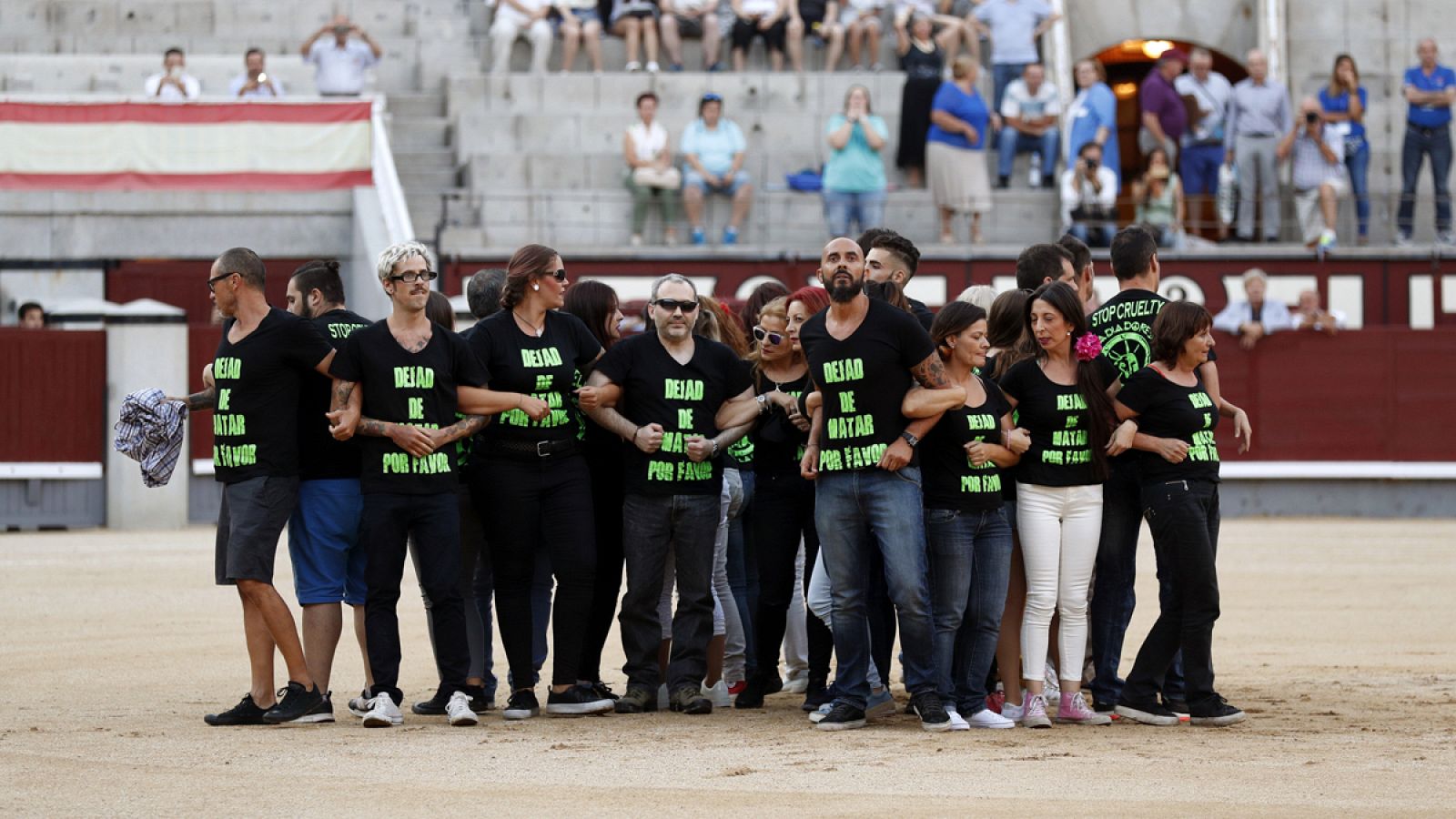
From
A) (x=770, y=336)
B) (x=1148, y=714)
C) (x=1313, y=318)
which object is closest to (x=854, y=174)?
(x=1313, y=318)

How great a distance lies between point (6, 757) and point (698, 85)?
1560 cm

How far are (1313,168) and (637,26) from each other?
7.21 metres

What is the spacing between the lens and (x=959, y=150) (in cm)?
2031

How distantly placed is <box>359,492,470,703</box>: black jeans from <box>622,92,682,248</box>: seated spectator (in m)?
11.9

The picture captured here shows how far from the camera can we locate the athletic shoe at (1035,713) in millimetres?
7988

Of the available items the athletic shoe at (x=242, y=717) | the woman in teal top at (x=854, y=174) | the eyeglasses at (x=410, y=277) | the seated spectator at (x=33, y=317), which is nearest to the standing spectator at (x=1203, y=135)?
the woman in teal top at (x=854, y=174)

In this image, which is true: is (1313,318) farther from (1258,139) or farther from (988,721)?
(988,721)

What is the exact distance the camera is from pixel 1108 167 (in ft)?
66.6

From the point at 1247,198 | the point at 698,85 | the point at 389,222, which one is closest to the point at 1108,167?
the point at 1247,198

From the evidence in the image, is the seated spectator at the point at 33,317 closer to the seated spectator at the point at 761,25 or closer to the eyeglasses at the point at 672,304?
the seated spectator at the point at 761,25

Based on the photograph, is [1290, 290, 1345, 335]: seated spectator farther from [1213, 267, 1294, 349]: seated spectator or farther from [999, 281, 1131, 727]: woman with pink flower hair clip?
[999, 281, 1131, 727]: woman with pink flower hair clip

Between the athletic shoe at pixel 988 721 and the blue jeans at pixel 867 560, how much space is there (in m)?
0.25

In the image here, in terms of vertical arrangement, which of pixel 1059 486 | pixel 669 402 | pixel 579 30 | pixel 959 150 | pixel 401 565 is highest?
pixel 579 30

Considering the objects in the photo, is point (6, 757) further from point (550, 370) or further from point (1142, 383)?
point (1142, 383)
